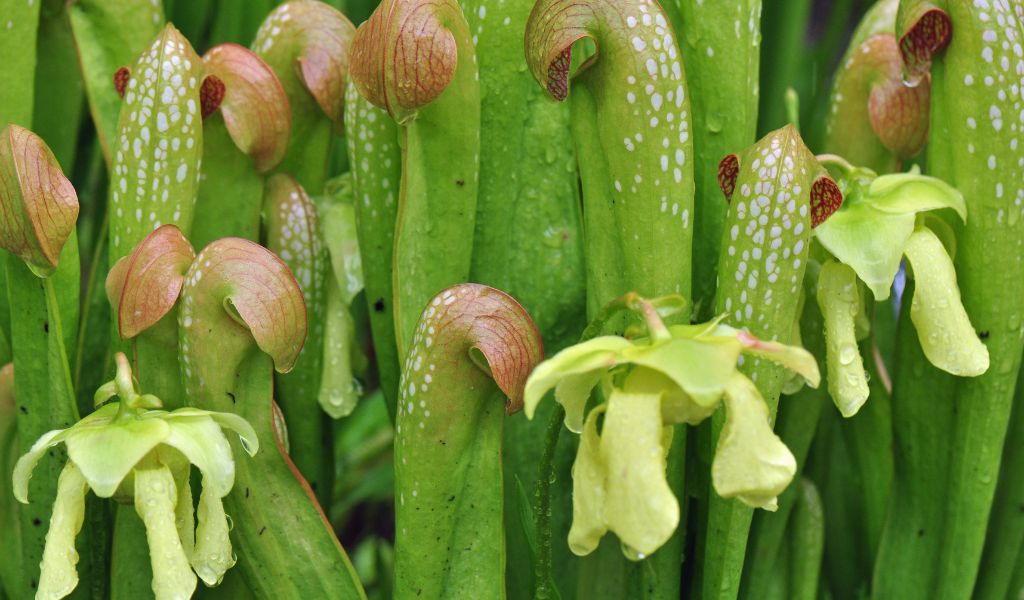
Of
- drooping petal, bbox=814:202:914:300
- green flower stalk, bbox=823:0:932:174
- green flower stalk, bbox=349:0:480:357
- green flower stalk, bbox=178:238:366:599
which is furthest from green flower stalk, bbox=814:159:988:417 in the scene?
green flower stalk, bbox=178:238:366:599

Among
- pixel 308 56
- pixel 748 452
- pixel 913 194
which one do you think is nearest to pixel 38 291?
pixel 308 56

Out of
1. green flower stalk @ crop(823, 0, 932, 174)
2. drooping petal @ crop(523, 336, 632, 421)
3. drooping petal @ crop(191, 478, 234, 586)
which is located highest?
green flower stalk @ crop(823, 0, 932, 174)

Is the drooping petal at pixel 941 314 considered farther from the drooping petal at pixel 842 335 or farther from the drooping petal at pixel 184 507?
the drooping petal at pixel 184 507

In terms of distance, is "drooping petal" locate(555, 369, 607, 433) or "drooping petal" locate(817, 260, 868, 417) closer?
"drooping petal" locate(555, 369, 607, 433)

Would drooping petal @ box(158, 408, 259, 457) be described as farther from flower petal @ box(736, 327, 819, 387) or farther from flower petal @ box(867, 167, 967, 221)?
flower petal @ box(867, 167, 967, 221)

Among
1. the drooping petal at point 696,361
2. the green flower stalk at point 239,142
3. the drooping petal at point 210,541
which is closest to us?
the drooping petal at point 696,361

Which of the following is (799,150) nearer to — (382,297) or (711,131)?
(711,131)

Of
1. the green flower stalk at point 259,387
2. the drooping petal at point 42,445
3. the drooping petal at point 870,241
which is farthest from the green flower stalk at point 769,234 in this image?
the drooping petal at point 42,445
